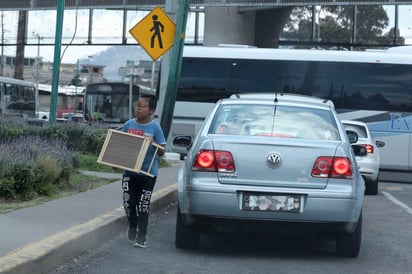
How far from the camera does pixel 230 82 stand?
22.2 m

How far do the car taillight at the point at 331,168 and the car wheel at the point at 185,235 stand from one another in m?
1.52

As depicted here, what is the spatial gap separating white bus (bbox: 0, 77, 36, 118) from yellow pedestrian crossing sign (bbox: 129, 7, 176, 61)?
79.8 feet

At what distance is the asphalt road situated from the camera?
7.60 m

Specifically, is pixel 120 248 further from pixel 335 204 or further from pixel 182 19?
pixel 182 19

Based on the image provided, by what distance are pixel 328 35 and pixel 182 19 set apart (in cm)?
3717

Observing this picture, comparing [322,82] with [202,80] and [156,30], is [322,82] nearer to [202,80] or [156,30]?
[202,80]

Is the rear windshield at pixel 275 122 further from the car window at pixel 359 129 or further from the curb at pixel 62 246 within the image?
the car window at pixel 359 129

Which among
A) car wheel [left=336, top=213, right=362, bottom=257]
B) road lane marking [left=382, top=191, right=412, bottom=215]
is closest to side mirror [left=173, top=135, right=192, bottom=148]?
car wheel [left=336, top=213, right=362, bottom=257]

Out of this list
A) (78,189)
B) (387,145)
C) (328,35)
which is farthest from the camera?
(328,35)

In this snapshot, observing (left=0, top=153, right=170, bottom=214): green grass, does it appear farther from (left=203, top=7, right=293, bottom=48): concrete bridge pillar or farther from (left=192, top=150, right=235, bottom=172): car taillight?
(left=203, top=7, right=293, bottom=48): concrete bridge pillar

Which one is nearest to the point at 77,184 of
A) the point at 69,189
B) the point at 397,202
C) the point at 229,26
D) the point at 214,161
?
the point at 69,189

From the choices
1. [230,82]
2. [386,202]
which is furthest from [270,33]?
[386,202]

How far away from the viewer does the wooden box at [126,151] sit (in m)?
8.22

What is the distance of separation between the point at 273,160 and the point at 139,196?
66.8 inches
